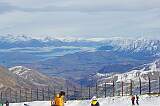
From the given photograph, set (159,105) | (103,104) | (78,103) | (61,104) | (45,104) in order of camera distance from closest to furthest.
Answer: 1. (61,104)
2. (159,105)
3. (103,104)
4. (78,103)
5. (45,104)

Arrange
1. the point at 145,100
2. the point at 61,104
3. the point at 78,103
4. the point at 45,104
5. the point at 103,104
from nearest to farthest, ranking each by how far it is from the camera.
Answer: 1. the point at 61,104
2. the point at 145,100
3. the point at 103,104
4. the point at 78,103
5. the point at 45,104

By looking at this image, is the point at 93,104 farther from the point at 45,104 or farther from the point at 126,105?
the point at 45,104

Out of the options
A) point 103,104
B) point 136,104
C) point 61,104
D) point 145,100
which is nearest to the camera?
point 61,104

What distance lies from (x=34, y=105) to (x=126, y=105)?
1089 inches

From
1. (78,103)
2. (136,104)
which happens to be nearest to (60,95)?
(136,104)

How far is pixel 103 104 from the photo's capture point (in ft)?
232

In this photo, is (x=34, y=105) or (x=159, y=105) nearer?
(x=159, y=105)

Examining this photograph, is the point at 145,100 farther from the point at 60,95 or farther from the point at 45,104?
the point at 60,95

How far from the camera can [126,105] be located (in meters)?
62.5

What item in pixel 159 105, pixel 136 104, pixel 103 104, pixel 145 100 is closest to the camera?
pixel 159 105

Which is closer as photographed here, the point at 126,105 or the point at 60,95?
the point at 60,95

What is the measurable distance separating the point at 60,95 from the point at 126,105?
28.4 metres

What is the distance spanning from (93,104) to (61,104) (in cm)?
292

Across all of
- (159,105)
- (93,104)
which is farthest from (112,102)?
(93,104)
